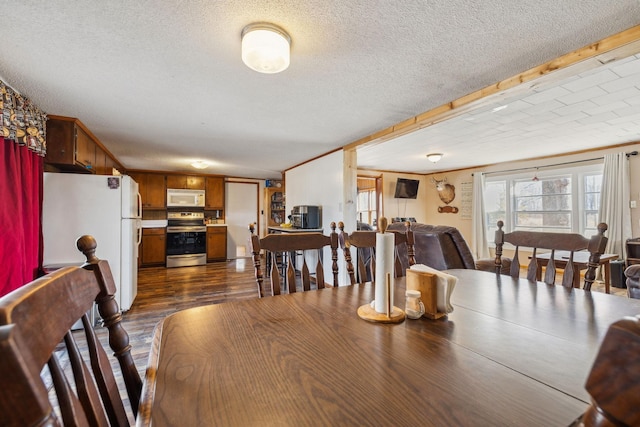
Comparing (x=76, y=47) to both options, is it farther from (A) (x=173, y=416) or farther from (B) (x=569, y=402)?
(B) (x=569, y=402)

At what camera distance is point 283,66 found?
5.55 feet

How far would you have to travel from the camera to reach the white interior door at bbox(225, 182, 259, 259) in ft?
23.2

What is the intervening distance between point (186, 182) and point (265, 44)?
222 inches

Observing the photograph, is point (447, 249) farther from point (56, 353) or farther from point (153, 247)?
point (153, 247)

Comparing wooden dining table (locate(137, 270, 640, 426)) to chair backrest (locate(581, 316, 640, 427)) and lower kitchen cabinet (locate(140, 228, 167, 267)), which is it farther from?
lower kitchen cabinet (locate(140, 228, 167, 267))

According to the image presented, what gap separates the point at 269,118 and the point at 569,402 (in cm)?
301

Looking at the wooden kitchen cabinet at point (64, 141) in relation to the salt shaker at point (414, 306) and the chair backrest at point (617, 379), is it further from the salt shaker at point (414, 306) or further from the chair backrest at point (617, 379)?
the chair backrest at point (617, 379)

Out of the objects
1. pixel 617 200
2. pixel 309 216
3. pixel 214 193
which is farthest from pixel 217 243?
pixel 617 200

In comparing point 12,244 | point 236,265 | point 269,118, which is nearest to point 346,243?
point 269,118

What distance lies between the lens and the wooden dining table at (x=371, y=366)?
1.75 ft

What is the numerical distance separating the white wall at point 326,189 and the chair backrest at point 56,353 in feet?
11.7

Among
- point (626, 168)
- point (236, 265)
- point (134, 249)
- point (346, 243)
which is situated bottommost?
point (236, 265)

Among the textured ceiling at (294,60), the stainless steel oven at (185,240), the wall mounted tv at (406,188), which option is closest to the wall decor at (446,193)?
the wall mounted tv at (406,188)

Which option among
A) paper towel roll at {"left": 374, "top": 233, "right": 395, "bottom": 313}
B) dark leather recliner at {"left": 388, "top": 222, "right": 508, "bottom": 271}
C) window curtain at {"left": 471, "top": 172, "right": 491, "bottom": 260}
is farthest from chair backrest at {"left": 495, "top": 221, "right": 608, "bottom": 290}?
window curtain at {"left": 471, "top": 172, "right": 491, "bottom": 260}
